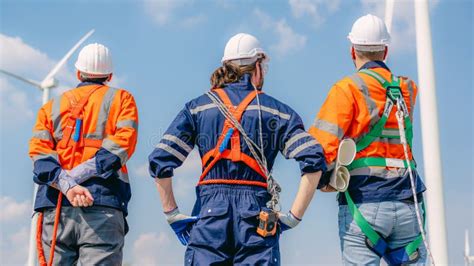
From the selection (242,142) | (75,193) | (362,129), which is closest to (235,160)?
(242,142)

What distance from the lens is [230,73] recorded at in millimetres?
6508

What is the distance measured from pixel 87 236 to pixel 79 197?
15.8 inches

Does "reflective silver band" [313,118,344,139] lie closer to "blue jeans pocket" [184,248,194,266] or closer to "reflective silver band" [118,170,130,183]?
"blue jeans pocket" [184,248,194,266]

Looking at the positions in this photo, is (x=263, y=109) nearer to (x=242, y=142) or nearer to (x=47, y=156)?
(x=242, y=142)

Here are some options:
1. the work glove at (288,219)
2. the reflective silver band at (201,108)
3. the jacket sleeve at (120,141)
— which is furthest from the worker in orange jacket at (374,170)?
the jacket sleeve at (120,141)

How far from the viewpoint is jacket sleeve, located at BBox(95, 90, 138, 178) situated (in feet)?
23.5

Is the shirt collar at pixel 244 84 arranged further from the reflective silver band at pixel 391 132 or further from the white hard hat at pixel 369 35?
the reflective silver band at pixel 391 132

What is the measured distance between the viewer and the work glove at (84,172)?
7176 mm

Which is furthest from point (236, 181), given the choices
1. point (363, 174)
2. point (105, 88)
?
point (105, 88)

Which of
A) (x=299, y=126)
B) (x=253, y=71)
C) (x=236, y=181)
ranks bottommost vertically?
(x=236, y=181)

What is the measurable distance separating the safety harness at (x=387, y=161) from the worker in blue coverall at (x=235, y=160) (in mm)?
485

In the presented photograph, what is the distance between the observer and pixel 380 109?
651 cm

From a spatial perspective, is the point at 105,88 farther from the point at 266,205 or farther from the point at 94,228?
the point at 266,205

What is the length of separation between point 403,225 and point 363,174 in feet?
1.88
